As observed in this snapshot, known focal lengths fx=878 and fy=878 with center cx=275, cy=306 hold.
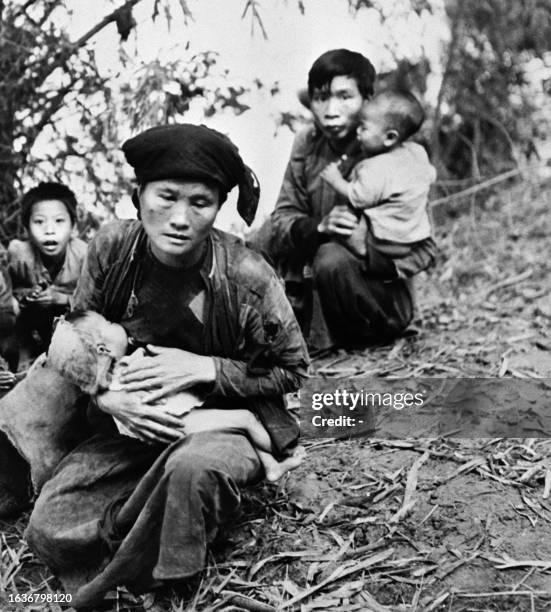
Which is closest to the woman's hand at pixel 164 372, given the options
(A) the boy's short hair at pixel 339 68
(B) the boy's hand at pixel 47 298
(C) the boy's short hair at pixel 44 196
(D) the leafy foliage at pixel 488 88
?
(B) the boy's hand at pixel 47 298

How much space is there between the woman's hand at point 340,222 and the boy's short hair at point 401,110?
458 millimetres

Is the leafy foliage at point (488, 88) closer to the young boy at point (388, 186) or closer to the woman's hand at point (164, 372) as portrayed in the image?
the young boy at point (388, 186)

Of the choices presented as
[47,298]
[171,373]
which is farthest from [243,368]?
[47,298]

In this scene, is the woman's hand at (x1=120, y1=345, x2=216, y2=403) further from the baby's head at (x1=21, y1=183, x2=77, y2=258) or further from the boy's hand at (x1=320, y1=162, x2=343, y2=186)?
the boy's hand at (x1=320, y1=162, x2=343, y2=186)

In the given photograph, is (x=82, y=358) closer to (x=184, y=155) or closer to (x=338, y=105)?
(x=184, y=155)

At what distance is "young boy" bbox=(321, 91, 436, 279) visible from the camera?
4.35m

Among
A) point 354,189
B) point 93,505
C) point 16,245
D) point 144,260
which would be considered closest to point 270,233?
point 354,189

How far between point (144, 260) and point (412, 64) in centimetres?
480

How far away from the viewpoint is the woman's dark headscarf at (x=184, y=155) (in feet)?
8.64

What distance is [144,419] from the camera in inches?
108

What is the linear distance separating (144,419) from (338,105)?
226 centimetres

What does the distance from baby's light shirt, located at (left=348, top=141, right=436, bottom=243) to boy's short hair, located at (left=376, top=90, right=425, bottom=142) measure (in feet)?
0.41

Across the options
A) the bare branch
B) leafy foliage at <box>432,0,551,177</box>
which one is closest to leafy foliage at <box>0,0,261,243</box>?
the bare branch

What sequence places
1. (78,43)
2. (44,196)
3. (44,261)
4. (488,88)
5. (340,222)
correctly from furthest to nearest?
1. (488,88)
2. (340,222)
3. (78,43)
4. (44,261)
5. (44,196)
